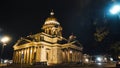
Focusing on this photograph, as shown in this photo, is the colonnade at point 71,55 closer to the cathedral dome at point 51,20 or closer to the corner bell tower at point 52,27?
the corner bell tower at point 52,27

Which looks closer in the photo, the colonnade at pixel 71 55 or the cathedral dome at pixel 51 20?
the colonnade at pixel 71 55

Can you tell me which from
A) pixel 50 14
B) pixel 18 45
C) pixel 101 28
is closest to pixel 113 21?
pixel 101 28

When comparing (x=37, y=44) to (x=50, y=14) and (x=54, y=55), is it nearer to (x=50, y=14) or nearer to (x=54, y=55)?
(x=54, y=55)

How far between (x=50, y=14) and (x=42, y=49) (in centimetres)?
2708

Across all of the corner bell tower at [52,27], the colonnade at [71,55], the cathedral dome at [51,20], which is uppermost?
the cathedral dome at [51,20]

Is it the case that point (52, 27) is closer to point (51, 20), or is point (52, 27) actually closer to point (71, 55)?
point (51, 20)

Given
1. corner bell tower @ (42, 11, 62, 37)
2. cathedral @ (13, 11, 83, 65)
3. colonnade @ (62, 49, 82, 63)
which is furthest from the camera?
corner bell tower @ (42, 11, 62, 37)

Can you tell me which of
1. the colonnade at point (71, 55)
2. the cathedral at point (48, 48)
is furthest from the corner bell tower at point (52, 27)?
the colonnade at point (71, 55)

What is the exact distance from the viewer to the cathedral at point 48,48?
5677 cm

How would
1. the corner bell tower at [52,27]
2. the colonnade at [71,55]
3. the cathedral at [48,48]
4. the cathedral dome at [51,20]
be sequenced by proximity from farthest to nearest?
1. the cathedral dome at [51,20]
2. the corner bell tower at [52,27]
3. the colonnade at [71,55]
4. the cathedral at [48,48]

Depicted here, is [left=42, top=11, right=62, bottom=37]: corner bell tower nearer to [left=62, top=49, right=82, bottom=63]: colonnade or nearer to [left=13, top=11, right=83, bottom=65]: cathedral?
[left=13, top=11, right=83, bottom=65]: cathedral

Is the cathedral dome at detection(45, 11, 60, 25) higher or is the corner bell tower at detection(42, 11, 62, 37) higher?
the cathedral dome at detection(45, 11, 60, 25)

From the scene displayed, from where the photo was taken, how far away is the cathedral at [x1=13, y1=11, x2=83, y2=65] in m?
56.8

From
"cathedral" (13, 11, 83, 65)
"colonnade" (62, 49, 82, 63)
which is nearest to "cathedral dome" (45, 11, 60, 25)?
"cathedral" (13, 11, 83, 65)
